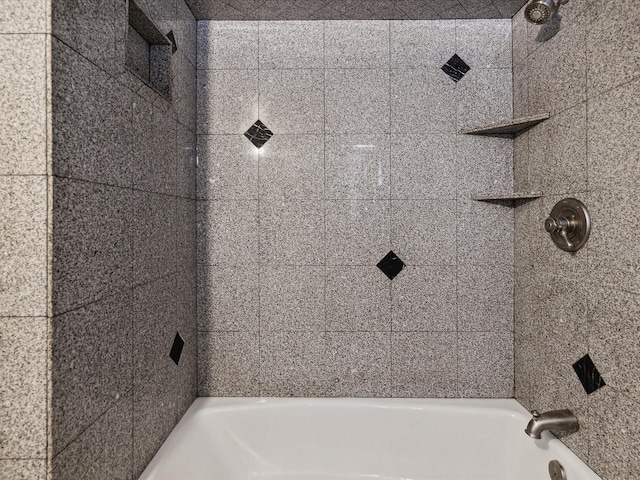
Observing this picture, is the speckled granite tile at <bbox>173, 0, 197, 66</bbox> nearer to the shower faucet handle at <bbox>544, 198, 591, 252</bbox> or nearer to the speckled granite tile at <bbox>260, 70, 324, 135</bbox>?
the speckled granite tile at <bbox>260, 70, 324, 135</bbox>

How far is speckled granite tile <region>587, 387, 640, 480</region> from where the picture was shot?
1.08 meters

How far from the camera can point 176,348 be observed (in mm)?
1541

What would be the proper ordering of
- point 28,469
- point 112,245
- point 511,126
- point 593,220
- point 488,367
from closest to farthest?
point 28,469
point 112,245
point 593,220
point 511,126
point 488,367

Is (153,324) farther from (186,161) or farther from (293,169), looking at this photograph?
(293,169)

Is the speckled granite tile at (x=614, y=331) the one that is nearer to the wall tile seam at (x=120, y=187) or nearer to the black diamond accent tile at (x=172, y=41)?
the wall tile seam at (x=120, y=187)

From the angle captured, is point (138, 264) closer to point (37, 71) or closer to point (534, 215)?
point (37, 71)

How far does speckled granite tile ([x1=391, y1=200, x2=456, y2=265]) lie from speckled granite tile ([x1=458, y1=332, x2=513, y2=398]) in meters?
0.42

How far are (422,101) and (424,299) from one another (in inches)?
36.5

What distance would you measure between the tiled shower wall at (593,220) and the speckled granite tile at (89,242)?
4.78 ft

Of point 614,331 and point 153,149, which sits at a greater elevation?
point 153,149

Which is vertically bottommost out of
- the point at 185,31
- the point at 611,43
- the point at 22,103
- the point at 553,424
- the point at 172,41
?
the point at 553,424

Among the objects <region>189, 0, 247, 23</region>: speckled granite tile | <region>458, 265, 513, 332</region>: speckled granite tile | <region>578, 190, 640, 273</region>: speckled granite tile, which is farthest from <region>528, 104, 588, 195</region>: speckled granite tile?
<region>189, 0, 247, 23</region>: speckled granite tile

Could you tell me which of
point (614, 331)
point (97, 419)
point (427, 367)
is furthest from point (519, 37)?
point (97, 419)

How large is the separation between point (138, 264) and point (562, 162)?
153cm
